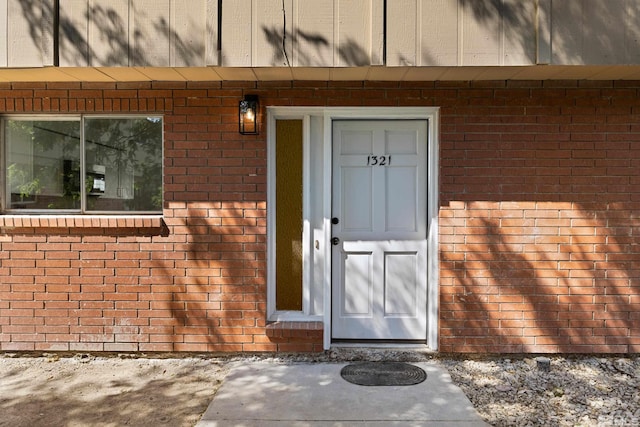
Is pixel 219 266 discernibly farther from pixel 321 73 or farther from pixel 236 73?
pixel 321 73

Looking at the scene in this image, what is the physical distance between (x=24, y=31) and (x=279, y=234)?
280 cm

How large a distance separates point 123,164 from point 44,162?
2.63 feet

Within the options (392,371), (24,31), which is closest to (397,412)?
(392,371)

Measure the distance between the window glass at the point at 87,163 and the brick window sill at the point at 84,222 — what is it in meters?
0.18

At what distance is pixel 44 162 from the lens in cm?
460

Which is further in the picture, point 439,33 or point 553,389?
point 553,389

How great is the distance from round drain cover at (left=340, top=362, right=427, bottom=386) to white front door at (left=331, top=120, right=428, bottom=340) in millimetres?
402

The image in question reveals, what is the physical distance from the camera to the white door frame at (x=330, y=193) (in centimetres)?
450

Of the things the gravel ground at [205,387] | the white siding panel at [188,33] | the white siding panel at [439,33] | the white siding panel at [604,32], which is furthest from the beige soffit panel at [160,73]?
the white siding panel at [604,32]

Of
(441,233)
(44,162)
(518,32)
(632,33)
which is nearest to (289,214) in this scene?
(441,233)

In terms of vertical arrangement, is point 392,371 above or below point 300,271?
below

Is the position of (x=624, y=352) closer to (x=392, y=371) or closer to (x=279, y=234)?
(x=392, y=371)

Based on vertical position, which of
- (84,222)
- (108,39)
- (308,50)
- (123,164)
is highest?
(108,39)

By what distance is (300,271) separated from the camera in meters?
4.70
